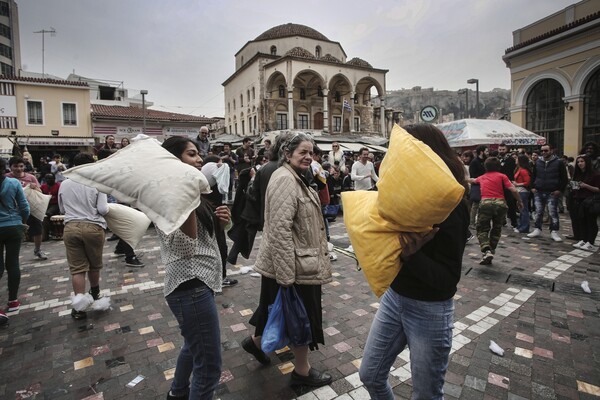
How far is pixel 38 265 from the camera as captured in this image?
6.15 m

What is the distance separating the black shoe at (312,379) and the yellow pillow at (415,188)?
183 cm

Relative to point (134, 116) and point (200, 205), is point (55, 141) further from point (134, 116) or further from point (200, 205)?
point (200, 205)

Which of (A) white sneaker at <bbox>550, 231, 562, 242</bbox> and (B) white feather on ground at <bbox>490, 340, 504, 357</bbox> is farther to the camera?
(A) white sneaker at <bbox>550, 231, 562, 242</bbox>

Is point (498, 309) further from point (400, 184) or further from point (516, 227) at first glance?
point (516, 227)

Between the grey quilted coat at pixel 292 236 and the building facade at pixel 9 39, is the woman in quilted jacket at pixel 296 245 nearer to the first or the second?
the grey quilted coat at pixel 292 236

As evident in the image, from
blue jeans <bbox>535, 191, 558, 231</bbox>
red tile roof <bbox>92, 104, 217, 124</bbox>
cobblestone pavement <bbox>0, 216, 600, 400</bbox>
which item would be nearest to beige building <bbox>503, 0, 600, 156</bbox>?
blue jeans <bbox>535, 191, 558, 231</bbox>

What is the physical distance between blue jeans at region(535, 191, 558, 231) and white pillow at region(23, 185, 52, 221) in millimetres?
10486

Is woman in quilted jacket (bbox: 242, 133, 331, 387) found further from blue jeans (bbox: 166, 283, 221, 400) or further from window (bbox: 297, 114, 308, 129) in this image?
window (bbox: 297, 114, 308, 129)

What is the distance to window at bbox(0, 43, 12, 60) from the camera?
1698 inches

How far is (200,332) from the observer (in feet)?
6.45

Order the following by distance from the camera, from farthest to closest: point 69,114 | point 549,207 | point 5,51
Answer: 1. point 5,51
2. point 69,114
3. point 549,207

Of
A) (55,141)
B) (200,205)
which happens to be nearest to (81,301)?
(200,205)

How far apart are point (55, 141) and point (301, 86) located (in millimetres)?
24131

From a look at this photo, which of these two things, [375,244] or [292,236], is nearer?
[375,244]
